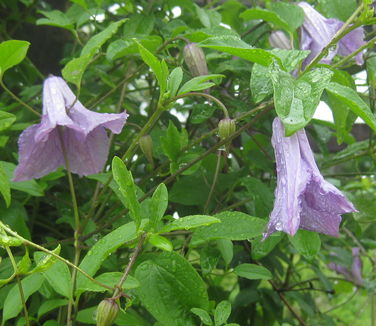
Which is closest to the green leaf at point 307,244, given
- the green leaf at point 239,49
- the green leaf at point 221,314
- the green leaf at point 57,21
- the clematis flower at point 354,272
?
the green leaf at point 221,314

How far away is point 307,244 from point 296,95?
9.7 inches

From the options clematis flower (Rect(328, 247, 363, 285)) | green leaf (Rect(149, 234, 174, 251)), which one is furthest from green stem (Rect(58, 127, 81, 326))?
clematis flower (Rect(328, 247, 363, 285))

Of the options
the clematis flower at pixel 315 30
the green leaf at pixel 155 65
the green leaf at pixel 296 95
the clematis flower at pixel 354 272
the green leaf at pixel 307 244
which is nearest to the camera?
the green leaf at pixel 296 95

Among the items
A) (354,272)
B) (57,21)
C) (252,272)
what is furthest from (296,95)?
(354,272)

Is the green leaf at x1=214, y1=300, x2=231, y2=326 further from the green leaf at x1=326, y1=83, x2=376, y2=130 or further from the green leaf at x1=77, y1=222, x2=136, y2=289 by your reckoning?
the green leaf at x1=326, y1=83, x2=376, y2=130

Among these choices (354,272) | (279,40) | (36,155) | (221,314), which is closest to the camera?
(221,314)

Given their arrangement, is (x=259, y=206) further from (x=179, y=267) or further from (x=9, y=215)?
(x=9, y=215)

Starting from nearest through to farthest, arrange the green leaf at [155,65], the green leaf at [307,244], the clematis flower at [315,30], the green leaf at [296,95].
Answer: the green leaf at [296,95], the green leaf at [155,65], the green leaf at [307,244], the clematis flower at [315,30]

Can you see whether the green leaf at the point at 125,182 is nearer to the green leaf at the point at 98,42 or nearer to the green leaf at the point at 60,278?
the green leaf at the point at 60,278

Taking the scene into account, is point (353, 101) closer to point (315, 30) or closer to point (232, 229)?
point (232, 229)

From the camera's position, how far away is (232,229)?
0.64m

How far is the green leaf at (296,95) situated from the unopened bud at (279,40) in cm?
44

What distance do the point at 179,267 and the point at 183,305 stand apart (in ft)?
0.13

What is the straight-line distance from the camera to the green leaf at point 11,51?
685 mm
